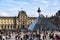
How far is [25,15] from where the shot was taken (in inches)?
4924

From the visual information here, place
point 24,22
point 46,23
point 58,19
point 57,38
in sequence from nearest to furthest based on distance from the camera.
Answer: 1. point 57,38
2. point 46,23
3. point 58,19
4. point 24,22

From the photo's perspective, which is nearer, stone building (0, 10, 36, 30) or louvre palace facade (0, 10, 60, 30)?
louvre palace facade (0, 10, 60, 30)

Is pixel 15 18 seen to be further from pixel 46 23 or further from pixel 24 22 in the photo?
pixel 46 23

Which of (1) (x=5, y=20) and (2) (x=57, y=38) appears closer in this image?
(2) (x=57, y=38)

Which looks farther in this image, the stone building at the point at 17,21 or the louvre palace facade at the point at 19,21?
the stone building at the point at 17,21

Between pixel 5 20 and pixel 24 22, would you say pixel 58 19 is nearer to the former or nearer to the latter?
pixel 24 22

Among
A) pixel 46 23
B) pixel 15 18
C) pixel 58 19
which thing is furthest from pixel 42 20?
pixel 15 18

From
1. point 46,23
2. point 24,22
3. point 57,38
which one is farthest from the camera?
point 24,22

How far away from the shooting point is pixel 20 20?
12738 centimetres

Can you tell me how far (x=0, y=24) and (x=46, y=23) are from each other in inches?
3779

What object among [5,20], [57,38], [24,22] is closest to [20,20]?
[24,22]

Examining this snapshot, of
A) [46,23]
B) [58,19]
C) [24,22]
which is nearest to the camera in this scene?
[46,23]

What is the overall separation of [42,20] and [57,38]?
111 feet

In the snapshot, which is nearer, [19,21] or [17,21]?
[19,21]
